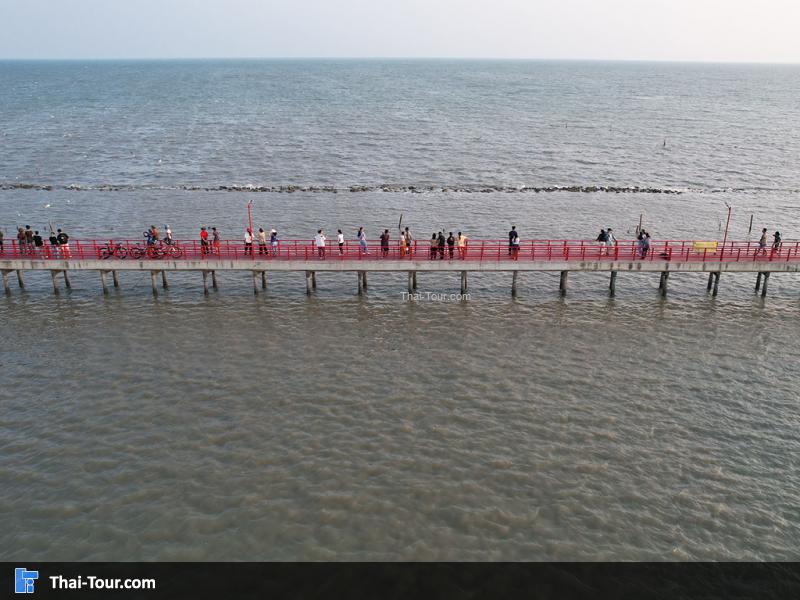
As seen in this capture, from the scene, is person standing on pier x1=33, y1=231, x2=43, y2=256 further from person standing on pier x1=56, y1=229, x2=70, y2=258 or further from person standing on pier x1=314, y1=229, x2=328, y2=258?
person standing on pier x1=314, y1=229, x2=328, y2=258

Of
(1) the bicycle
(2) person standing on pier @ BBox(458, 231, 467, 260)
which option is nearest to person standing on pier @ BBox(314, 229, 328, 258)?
(2) person standing on pier @ BBox(458, 231, 467, 260)

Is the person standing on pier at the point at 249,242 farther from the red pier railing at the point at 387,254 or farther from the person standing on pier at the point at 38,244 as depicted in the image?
the person standing on pier at the point at 38,244

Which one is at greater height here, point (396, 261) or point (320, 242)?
point (320, 242)

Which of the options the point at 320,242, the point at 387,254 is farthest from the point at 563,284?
the point at 320,242

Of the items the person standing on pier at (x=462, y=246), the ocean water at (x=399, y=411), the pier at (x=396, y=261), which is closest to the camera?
the ocean water at (x=399, y=411)

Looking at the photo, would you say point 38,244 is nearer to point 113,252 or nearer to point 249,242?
point 113,252
